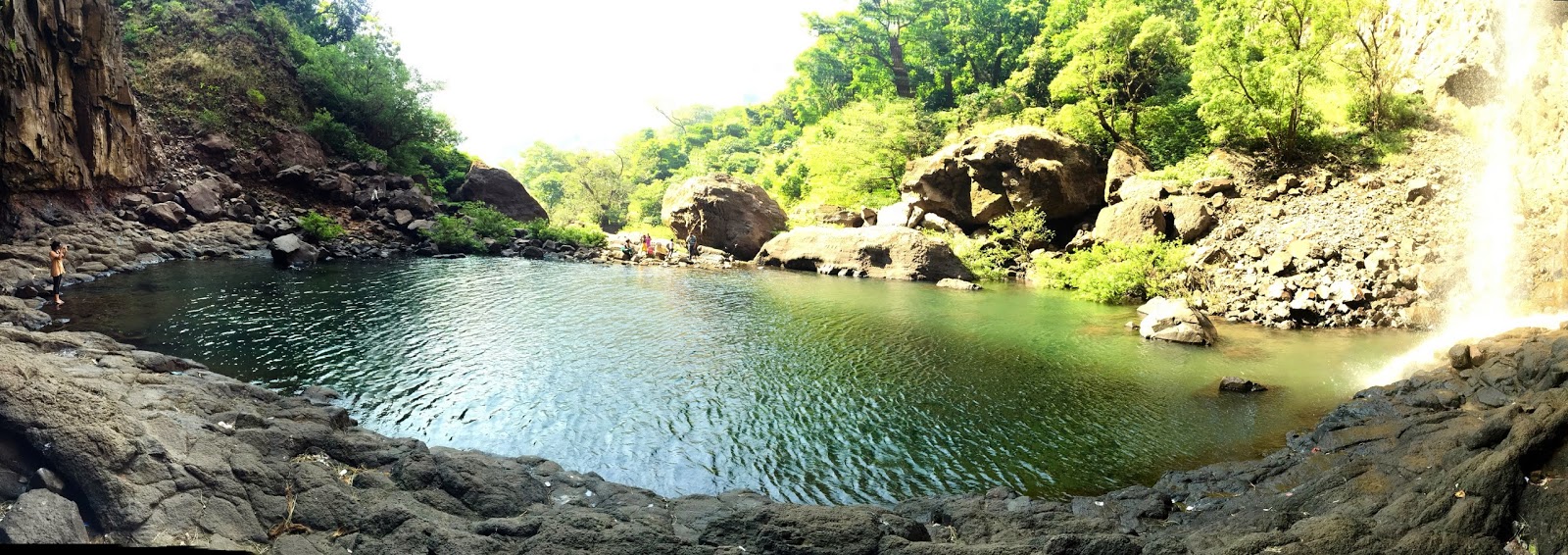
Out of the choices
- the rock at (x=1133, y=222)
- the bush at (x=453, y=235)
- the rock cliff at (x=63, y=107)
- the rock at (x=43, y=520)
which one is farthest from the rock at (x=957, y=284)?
the rock cliff at (x=63, y=107)

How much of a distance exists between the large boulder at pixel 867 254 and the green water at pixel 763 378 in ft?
30.6

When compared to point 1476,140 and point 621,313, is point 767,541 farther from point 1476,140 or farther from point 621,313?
point 1476,140

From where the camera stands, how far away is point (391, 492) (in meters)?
6.52

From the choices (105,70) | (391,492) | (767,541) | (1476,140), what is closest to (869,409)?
(767,541)

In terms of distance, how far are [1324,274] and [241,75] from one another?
49.4 meters

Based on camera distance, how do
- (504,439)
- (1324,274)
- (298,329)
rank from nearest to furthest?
(504,439)
(298,329)
(1324,274)

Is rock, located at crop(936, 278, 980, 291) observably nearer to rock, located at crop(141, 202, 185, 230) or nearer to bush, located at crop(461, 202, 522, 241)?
bush, located at crop(461, 202, 522, 241)

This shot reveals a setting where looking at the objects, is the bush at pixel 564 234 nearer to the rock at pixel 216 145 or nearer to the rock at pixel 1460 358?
the rock at pixel 216 145

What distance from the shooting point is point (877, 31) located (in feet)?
190

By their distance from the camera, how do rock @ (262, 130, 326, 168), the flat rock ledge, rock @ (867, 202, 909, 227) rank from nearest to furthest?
the flat rock ledge < rock @ (262, 130, 326, 168) < rock @ (867, 202, 909, 227)

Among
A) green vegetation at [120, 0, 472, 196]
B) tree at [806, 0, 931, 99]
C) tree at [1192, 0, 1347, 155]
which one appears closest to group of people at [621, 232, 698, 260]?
green vegetation at [120, 0, 472, 196]

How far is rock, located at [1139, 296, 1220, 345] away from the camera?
1711cm

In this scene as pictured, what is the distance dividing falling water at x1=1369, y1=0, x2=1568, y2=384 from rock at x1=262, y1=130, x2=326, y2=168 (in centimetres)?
4449

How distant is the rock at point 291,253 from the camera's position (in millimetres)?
25531
